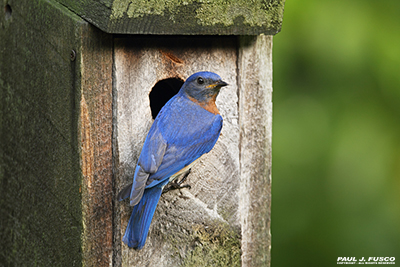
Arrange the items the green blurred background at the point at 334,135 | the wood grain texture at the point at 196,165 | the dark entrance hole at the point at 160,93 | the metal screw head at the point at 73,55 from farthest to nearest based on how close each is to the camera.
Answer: the green blurred background at the point at 334,135 → the dark entrance hole at the point at 160,93 → the wood grain texture at the point at 196,165 → the metal screw head at the point at 73,55

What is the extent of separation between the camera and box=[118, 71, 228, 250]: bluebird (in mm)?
2158

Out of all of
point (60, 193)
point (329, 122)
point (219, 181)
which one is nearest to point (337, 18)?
point (329, 122)

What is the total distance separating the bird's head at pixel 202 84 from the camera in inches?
92.8

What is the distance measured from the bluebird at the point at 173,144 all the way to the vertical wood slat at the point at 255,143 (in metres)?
0.18

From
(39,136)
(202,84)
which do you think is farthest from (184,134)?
(39,136)

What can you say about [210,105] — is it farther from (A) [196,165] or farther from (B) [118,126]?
(B) [118,126]

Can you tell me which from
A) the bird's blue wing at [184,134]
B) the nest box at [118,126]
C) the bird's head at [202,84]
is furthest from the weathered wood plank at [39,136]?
the bird's head at [202,84]

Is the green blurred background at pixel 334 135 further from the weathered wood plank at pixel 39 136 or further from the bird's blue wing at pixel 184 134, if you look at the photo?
the weathered wood plank at pixel 39 136

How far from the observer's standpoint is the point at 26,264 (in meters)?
2.63

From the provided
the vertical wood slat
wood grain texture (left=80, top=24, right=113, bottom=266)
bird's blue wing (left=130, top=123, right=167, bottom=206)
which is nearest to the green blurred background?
the vertical wood slat

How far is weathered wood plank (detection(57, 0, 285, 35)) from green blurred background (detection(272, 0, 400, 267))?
3.69 feet

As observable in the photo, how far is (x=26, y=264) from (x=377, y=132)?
204 cm

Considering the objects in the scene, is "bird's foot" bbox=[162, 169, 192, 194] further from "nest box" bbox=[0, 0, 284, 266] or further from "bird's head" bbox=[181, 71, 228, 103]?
"bird's head" bbox=[181, 71, 228, 103]

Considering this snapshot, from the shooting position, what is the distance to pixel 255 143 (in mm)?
2619
